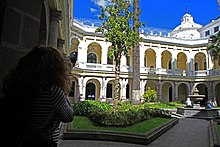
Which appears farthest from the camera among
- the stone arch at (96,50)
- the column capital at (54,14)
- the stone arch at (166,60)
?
the stone arch at (166,60)

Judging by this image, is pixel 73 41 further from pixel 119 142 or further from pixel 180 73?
pixel 119 142

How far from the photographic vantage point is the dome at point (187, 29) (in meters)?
49.4

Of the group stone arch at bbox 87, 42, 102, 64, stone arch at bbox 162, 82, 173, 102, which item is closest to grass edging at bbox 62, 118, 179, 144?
stone arch at bbox 87, 42, 102, 64

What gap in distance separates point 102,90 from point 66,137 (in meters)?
25.9

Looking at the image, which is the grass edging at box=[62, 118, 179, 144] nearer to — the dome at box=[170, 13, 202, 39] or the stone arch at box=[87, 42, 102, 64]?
the stone arch at box=[87, 42, 102, 64]

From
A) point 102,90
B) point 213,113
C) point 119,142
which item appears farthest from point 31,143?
point 102,90

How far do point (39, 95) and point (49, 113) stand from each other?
6.4 inches

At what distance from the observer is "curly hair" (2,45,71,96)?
5.66 feet

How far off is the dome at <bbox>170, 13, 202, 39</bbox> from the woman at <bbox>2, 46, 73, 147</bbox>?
5045 cm

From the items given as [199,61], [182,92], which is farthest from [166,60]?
[182,92]

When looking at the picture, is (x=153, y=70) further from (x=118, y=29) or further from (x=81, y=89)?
(x=118, y=29)

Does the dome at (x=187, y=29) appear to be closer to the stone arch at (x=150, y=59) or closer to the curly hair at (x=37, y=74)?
the stone arch at (x=150, y=59)

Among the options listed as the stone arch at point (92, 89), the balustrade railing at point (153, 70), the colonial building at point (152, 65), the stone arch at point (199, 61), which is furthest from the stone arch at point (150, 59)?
the stone arch at point (92, 89)

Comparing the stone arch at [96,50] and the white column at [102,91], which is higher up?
the stone arch at [96,50]
